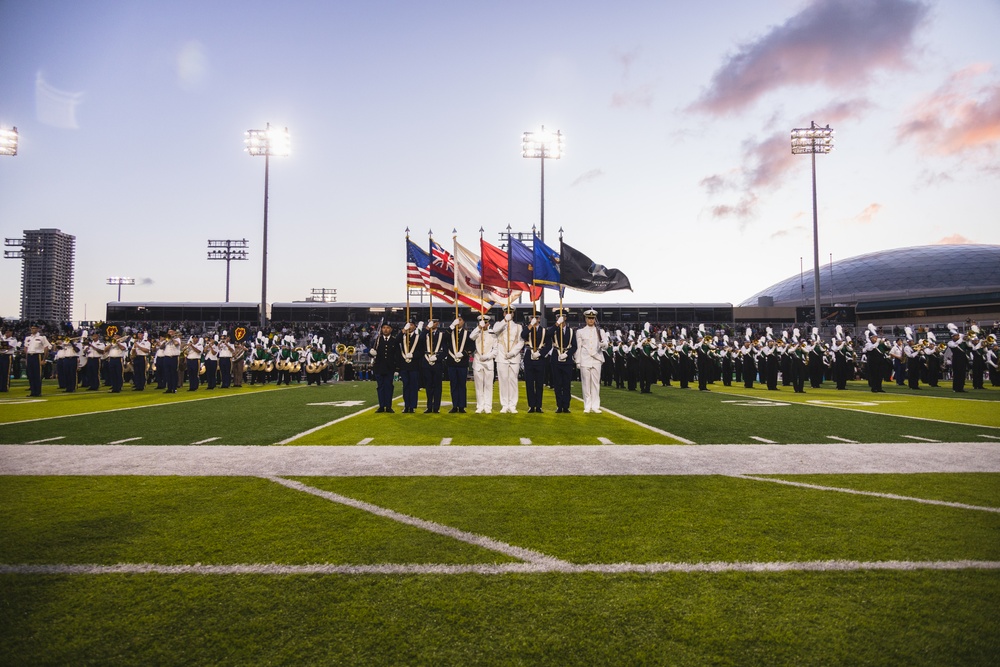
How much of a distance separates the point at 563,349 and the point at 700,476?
24.9ft

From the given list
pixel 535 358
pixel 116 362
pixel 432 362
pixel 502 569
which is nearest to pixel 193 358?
pixel 116 362

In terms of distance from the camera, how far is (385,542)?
3859 millimetres

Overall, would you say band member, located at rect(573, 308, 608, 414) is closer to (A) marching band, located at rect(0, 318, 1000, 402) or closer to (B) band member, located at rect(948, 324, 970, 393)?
(A) marching band, located at rect(0, 318, 1000, 402)

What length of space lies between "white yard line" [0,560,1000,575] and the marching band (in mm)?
9083

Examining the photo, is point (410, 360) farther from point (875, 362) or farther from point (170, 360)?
point (875, 362)

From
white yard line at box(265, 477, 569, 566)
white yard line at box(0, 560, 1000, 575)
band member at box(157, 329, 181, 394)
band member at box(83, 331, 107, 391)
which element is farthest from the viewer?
band member at box(83, 331, 107, 391)

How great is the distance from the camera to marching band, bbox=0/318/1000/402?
12.9 meters

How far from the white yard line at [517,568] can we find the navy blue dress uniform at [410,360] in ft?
30.2

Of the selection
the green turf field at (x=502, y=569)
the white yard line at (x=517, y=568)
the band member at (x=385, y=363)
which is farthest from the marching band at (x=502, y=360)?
the white yard line at (x=517, y=568)

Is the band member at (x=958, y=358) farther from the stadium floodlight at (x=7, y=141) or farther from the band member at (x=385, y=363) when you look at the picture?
the stadium floodlight at (x=7, y=141)

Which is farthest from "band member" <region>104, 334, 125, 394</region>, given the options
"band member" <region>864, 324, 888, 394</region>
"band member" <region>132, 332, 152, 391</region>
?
"band member" <region>864, 324, 888, 394</region>

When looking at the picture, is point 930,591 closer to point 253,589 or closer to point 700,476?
point 700,476

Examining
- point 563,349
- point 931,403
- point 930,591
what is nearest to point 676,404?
point 563,349

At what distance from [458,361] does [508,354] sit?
3.72ft
